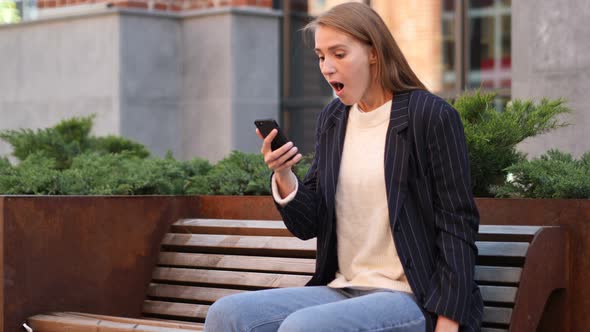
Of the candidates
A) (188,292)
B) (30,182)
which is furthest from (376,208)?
A: (30,182)

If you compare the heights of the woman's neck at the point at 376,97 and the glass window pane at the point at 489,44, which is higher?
the glass window pane at the point at 489,44

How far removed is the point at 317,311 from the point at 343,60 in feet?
2.72

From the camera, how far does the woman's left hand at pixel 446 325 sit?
3715mm

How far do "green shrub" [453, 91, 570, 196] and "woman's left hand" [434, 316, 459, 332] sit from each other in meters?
1.23

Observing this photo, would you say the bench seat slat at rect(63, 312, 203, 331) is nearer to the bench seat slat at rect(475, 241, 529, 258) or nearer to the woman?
the woman

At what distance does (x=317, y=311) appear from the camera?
3613 mm

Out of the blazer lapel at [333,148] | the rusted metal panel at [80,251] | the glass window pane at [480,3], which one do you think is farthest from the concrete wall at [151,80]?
the blazer lapel at [333,148]

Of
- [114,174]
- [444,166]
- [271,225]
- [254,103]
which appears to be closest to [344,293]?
[444,166]

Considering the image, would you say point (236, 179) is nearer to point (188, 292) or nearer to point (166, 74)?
point (188, 292)

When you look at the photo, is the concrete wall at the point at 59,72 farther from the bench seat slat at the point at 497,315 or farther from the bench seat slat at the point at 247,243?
the bench seat slat at the point at 497,315

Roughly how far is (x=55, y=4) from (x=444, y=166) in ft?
28.0

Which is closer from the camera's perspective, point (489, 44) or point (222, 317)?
point (222, 317)

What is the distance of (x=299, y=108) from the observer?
37.8ft

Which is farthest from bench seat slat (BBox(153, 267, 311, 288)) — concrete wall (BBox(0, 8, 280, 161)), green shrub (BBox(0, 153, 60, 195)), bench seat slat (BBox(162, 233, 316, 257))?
concrete wall (BBox(0, 8, 280, 161))
